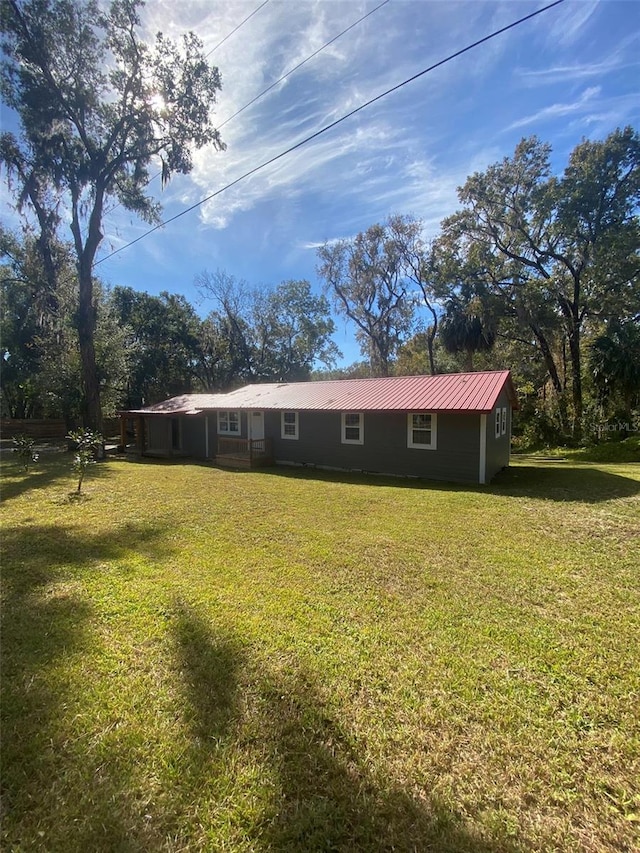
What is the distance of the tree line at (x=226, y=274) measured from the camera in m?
14.2

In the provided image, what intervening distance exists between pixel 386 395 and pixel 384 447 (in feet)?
5.27

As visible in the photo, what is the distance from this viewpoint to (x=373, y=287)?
29.0 metres

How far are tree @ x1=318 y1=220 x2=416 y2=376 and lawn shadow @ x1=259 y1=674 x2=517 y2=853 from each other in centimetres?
2920

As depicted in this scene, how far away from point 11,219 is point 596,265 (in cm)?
2932

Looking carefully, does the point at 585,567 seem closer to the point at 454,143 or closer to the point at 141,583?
the point at 141,583

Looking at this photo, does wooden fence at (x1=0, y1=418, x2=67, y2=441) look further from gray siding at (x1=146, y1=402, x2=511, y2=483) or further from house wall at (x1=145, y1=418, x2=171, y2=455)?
gray siding at (x1=146, y1=402, x2=511, y2=483)

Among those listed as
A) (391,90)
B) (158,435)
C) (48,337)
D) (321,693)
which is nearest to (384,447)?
(391,90)

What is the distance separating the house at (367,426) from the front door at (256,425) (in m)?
0.04

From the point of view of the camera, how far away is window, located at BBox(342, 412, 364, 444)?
12133 mm

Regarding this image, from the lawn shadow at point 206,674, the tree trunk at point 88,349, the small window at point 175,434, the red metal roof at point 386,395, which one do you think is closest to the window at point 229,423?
the red metal roof at point 386,395

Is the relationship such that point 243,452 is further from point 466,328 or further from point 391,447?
point 466,328

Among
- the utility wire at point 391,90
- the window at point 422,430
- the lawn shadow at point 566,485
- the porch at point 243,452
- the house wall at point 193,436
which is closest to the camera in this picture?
the utility wire at point 391,90

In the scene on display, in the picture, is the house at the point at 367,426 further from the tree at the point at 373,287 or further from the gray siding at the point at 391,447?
the tree at the point at 373,287

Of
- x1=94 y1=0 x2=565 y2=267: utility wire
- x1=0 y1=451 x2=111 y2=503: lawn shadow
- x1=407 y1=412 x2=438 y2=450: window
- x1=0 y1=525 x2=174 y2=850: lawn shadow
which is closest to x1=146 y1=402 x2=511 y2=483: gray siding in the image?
x1=407 y1=412 x2=438 y2=450: window
